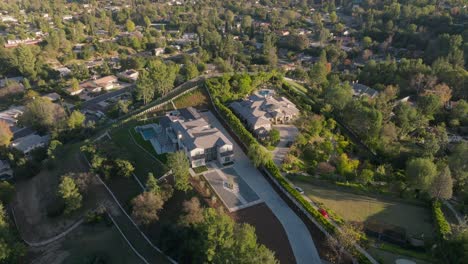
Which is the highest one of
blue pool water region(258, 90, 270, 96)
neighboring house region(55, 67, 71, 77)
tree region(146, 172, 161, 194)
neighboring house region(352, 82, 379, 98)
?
blue pool water region(258, 90, 270, 96)

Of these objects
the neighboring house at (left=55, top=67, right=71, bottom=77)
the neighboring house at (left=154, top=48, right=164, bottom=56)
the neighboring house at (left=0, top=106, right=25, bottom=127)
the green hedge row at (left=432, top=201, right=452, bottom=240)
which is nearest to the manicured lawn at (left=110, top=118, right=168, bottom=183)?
the neighboring house at (left=0, top=106, right=25, bottom=127)

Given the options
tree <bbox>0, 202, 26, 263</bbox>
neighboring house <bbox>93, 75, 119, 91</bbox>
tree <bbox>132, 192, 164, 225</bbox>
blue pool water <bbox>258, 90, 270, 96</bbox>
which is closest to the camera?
tree <bbox>0, 202, 26, 263</bbox>

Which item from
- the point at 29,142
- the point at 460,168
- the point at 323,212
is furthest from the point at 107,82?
the point at 460,168

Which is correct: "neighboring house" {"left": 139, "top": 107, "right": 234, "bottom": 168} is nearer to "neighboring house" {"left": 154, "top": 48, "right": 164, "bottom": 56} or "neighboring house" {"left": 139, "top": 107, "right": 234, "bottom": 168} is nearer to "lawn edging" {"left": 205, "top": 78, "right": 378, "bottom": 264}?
"lawn edging" {"left": 205, "top": 78, "right": 378, "bottom": 264}

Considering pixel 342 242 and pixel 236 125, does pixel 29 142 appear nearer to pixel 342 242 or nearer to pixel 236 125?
pixel 236 125

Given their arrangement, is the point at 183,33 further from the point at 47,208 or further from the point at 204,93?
the point at 47,208
